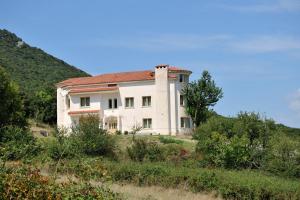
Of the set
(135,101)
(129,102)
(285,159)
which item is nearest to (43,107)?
(129,102)

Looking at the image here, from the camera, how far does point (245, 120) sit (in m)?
37.9

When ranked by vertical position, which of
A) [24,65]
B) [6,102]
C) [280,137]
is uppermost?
[24,65]

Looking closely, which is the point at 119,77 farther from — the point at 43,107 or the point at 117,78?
the point at 43,107

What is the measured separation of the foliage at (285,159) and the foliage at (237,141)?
1.25 meters

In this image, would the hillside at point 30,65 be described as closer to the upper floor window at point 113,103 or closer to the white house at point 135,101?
the white house at point 135,101

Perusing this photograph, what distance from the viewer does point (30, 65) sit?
326ft

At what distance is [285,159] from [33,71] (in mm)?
72423

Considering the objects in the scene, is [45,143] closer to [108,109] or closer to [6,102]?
[6,102]

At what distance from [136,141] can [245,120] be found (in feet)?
26.3

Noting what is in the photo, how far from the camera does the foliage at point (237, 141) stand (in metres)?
31.0

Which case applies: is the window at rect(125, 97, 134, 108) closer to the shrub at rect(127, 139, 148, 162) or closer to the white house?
the white house

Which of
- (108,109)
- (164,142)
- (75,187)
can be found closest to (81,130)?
(164,142)

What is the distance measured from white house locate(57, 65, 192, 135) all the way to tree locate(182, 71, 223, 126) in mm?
649

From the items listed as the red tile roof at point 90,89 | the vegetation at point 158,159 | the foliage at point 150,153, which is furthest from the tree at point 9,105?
the red tile roof at point 90,89
